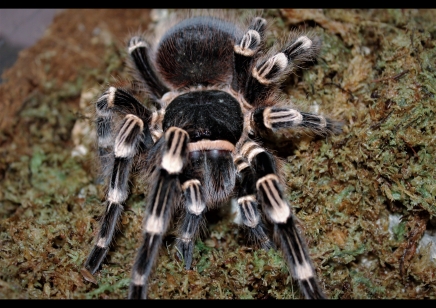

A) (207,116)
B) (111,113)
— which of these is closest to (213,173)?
(207,116)

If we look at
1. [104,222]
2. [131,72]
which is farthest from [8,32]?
[104,222]

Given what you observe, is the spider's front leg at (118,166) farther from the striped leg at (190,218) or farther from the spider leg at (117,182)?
the striped leg at (190,218)

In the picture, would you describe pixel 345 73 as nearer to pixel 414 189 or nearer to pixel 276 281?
pixel 414 189

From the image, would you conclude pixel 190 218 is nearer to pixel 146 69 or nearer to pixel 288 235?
pixel 288 235

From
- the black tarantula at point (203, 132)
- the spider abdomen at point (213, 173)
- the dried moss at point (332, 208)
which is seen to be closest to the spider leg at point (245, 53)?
the black tarantula at point (203, 132)

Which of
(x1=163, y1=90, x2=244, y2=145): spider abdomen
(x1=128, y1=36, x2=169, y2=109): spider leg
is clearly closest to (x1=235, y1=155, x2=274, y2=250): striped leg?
(x1=163, y1=90, x2=244, y2=145): spider abdomen
